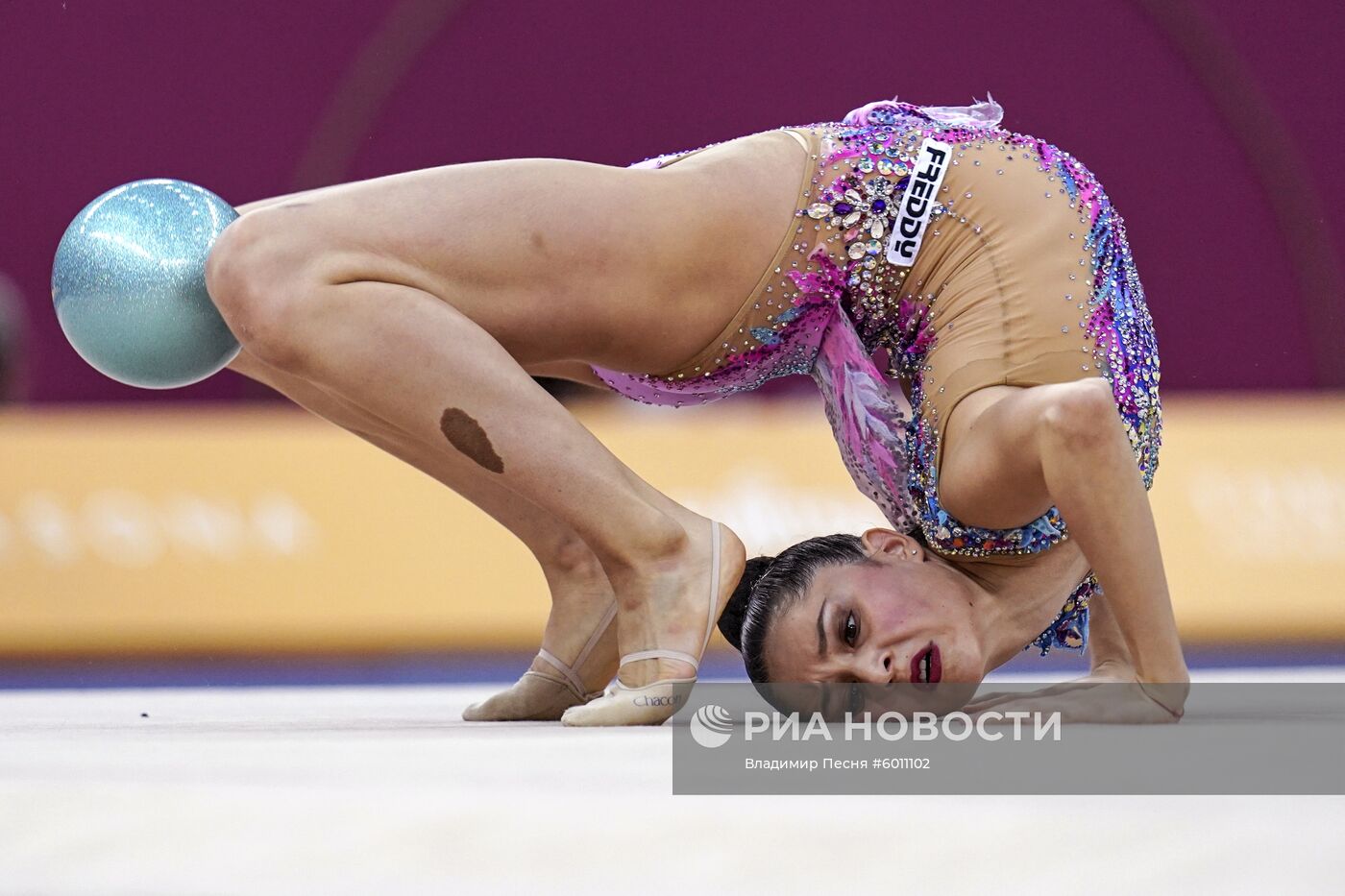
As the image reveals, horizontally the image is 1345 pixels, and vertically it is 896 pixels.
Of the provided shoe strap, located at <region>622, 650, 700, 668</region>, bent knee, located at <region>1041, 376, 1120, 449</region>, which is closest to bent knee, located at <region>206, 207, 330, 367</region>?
shoe strap, located at <region>622, 650, 700, 668</region>

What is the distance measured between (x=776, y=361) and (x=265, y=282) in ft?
2.00

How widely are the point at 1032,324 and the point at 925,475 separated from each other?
0.65 feet

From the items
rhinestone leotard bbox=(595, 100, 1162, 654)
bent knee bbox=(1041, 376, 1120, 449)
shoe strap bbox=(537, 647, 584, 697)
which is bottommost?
shoe strap bbox=(537, 647, 584, 697)

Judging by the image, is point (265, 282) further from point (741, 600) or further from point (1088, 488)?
point (1088, 488)

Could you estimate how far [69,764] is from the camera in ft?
3.65

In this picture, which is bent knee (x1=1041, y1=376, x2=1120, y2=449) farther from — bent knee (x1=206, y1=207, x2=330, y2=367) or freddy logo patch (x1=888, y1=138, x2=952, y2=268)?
bent knee (x1=206, y1=207, x2=330, y2=367)

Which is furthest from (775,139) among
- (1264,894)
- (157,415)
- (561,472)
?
(157,415)

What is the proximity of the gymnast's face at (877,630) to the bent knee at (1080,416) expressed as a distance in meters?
0.26

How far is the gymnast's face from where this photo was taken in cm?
155

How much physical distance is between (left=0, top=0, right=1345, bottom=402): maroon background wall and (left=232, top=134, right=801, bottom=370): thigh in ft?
10.5

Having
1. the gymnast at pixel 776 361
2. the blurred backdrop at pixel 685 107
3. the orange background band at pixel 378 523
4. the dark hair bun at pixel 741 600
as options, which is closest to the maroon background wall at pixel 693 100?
the blurred backdrop at pixel 685 107

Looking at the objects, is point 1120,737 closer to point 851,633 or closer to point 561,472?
A: point 851,633

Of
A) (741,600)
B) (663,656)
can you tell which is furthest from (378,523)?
(663,656)

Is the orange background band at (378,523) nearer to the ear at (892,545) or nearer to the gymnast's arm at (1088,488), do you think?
the ear at (892,545)
